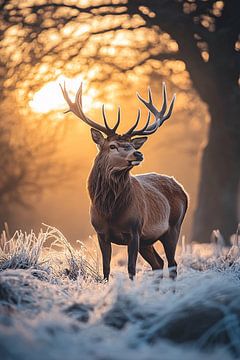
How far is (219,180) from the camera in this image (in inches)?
590

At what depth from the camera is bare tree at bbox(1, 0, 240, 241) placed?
12641 millimetres

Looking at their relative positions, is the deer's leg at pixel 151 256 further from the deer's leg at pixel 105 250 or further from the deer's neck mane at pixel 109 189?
the deer's neck mane at pixel 109 189

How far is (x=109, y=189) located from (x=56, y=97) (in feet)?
19.6

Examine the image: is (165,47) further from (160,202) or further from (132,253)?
(132,253)

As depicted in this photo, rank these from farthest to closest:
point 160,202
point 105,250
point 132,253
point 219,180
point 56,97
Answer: point 219,180 → point 56,97 → point 160,202 → point 105,250 → point 132,253

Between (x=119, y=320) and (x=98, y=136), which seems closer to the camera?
(x=119, y=320)

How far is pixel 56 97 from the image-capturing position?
1248 cm

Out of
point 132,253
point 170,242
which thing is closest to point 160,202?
point 170,242

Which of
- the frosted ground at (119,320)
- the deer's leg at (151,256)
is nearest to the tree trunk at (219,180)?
the deer's leg at (151,256)

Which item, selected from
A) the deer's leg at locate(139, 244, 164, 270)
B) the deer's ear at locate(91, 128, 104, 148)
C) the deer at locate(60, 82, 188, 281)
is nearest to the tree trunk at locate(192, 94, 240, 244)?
the deer's leg at locate(139, 244, 164, 270)

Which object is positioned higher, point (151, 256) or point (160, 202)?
point (160, 202)

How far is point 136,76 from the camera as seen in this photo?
14.0 meters

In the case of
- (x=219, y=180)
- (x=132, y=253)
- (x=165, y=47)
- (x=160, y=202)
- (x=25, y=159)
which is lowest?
(x=219, y=180)

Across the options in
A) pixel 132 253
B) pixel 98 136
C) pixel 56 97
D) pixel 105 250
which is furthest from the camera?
pixel 56 97
